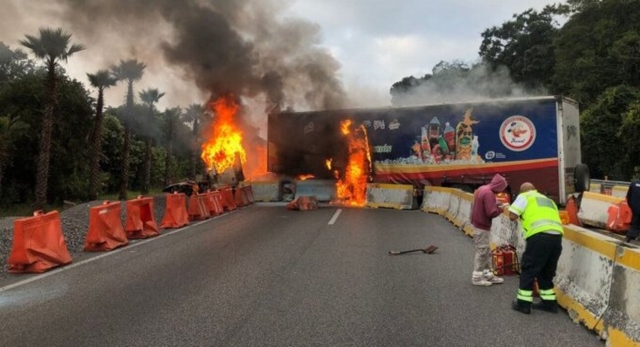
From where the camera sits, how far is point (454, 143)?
16203mm

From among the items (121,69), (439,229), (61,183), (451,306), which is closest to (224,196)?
(439,229)

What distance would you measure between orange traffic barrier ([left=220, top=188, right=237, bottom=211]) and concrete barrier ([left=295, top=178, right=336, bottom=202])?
2.78m

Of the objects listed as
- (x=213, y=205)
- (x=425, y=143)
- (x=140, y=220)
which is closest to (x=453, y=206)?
(x=425, y=143)

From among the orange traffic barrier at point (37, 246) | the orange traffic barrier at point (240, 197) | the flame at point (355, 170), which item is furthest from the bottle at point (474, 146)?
the orange traffic barrier at point (37, 246)

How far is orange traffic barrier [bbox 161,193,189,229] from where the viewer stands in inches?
513

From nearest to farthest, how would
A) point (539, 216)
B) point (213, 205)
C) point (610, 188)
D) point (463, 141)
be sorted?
point (539, 216) → point (463, 141) → point (213, 205) → point (610, 188)

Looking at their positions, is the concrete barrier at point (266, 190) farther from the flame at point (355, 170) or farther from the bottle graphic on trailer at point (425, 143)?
the bottle graphic on trailer at point (425, 143)

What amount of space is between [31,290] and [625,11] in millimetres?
39694

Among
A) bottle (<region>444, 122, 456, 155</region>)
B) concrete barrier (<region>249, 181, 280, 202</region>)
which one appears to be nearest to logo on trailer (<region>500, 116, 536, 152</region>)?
bottle (<region>444, 122, 456, 155</region>)

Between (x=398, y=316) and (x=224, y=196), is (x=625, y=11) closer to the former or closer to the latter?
(x=224, y=196)

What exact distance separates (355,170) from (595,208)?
24.9 feet

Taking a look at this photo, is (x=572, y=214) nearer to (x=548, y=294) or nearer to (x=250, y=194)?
(x=548, y=294)

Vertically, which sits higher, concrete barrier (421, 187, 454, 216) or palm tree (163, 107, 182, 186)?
palm tree (163, 107, 182, 186)

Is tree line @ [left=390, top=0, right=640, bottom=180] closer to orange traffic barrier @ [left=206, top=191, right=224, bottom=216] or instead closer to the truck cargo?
the truck cargo
